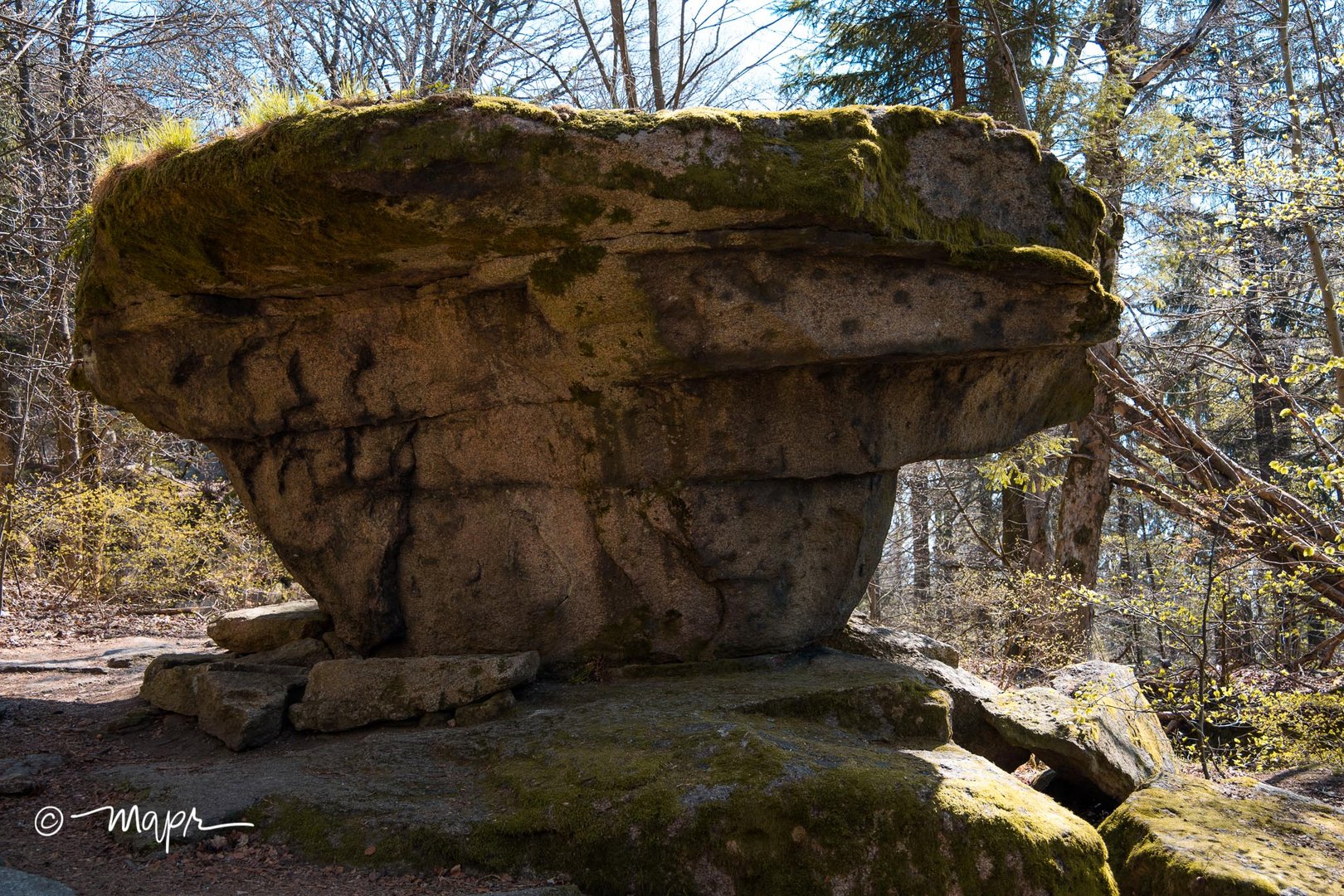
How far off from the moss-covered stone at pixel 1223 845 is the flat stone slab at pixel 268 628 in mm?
5306

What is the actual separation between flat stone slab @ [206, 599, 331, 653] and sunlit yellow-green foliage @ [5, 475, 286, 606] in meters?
4.33

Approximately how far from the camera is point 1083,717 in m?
5.98

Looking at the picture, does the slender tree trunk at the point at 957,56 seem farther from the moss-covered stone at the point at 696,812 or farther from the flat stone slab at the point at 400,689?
the flat stone slab at the point at 400,689

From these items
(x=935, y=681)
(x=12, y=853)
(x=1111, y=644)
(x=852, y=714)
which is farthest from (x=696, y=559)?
(x=1111, y=644)

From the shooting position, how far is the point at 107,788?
15.2ft

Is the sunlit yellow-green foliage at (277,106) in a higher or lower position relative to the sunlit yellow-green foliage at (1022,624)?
higher

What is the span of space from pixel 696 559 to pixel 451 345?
1992mm

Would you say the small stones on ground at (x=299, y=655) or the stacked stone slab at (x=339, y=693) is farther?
→ the small stones on ground at (x=299, y=655)

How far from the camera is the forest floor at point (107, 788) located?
3.88 metres

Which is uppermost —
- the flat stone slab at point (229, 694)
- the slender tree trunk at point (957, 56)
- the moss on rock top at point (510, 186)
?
the slender tree trunk at point (957, 56)

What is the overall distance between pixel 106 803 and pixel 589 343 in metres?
3.27

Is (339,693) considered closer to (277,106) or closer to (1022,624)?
(277,106)

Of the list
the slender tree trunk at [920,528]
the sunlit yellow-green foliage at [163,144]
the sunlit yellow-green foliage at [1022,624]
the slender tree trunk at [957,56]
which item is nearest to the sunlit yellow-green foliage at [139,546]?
the sunlit yellow-green foliage at [163,144]

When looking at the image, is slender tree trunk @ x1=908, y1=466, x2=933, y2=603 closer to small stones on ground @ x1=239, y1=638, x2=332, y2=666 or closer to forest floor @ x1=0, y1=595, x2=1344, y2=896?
forest floor @ x1=0, y1=595, x2=1344, y2=896
